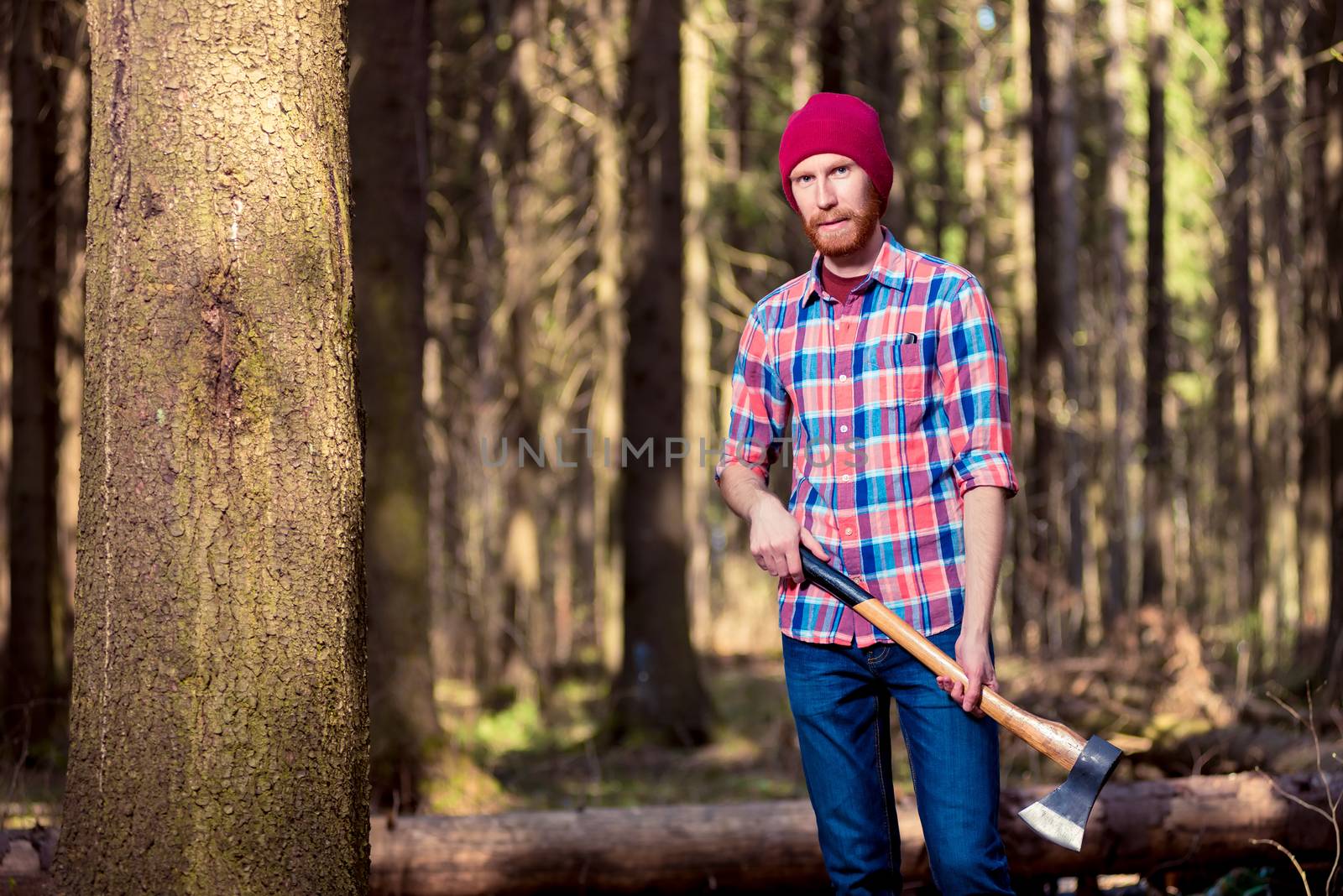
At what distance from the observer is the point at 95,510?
9.07ft

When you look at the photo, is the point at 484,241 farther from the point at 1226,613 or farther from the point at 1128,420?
the point at 1226,613

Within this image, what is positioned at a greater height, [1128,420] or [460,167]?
[460,167]

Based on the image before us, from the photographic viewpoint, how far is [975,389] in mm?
2924

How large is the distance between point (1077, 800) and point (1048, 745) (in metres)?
0.13

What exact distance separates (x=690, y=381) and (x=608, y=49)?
13.3 feet

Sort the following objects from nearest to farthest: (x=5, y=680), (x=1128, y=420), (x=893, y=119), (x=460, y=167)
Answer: (x=5, y=680) → (x=893, y=119) → (x=460, y=167) → (x=1128, y=420)

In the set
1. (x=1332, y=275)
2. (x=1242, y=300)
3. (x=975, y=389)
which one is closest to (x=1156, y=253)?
(x=1242, y=300)

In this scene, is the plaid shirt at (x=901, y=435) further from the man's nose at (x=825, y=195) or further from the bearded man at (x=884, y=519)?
the man's nose at (x=825, y=195)

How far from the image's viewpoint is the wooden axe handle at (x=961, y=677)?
2848 millimetres

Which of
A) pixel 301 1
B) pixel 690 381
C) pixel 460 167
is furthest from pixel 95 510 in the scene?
pixel 460 167

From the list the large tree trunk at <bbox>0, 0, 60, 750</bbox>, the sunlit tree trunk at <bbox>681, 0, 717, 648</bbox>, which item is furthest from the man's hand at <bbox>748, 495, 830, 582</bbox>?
the sunlit tree trunk at <bbox>681, 0, 717, 648</bbox>

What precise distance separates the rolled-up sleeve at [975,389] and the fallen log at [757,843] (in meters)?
2.29

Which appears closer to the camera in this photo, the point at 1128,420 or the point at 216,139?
the point at 216,139

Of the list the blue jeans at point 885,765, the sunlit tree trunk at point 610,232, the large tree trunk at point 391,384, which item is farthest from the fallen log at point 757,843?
the sunlit tree trunk at point 610,232
